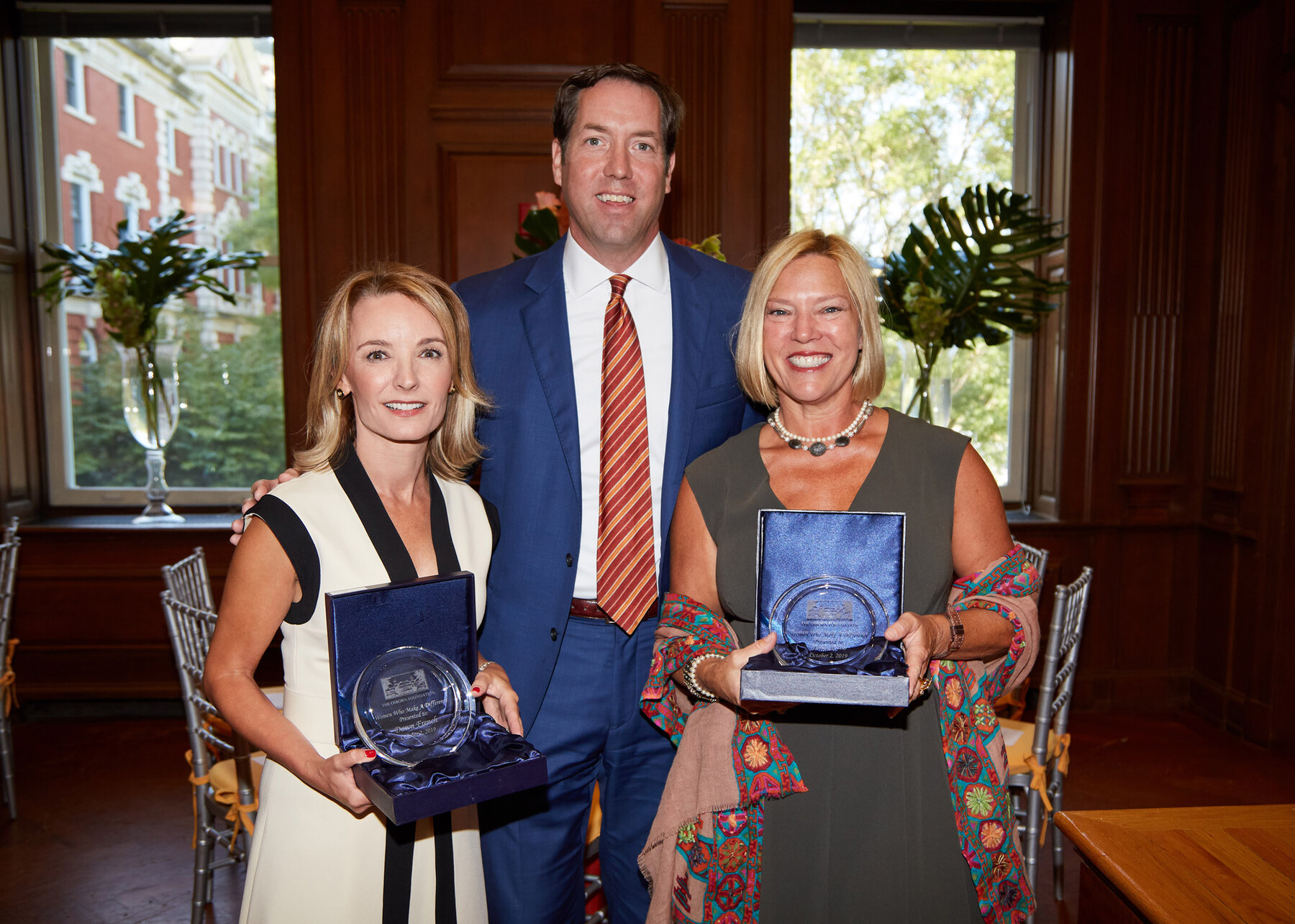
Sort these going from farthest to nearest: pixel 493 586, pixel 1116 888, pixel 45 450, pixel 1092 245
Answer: pixel 45 450
pixel 1092 245
pixel 493 586
pixel 1116 888

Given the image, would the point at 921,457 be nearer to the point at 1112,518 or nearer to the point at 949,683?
the point at 949,683

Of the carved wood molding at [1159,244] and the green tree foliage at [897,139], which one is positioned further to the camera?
the green tree foliage at [897,139]

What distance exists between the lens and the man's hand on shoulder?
1546 millimetres

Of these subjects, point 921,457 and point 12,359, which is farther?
point 12,359

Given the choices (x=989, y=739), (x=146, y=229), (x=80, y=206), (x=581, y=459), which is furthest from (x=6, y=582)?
(x=989, y=739)

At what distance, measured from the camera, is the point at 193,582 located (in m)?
3.06

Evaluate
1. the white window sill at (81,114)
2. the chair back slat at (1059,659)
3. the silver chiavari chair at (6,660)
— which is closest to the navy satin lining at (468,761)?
the chair back slat at (1059,659)

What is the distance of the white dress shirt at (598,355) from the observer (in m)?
1.93

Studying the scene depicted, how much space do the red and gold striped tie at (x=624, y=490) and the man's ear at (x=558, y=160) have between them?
0.42 metres

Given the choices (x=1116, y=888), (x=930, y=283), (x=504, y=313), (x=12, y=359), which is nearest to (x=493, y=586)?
(x=504, y=313)

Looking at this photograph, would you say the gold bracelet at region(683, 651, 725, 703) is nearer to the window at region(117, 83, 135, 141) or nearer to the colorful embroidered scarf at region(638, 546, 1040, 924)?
the colorful embroidered scarf at region(638, 546, 1040, 924)

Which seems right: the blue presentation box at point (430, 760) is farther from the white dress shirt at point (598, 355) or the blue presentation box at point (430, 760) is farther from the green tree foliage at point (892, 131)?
the green tree foliage at point (892, 131)

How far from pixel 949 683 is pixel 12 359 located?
4.86m

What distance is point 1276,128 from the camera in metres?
4.01
